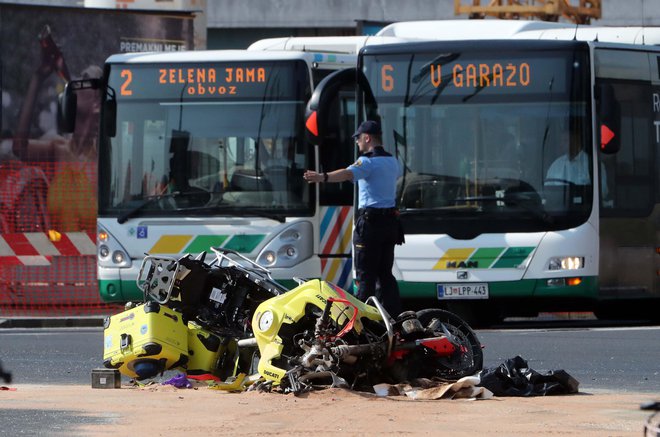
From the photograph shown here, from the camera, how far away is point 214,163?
18969mm

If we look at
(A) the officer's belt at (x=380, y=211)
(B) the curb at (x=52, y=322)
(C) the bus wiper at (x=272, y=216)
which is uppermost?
(A) the officer's belt at (x=380, y=211)

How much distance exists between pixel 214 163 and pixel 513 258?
3490 millimetres

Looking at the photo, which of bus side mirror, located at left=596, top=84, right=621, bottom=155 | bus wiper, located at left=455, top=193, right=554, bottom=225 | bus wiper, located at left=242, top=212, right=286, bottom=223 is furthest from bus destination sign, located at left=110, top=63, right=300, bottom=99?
bus side mirror, located at left=596, top=84, right=621, bottom=155

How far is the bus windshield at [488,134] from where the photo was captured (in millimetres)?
18016

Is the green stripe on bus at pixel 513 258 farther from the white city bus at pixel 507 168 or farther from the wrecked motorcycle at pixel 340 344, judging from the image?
the wrecked motorcycle at pixel 340 344

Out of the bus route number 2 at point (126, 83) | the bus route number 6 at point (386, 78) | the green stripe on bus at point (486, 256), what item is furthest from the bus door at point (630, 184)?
the bus route number 2 at point (126, 83)

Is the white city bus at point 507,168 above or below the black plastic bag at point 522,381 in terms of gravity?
above

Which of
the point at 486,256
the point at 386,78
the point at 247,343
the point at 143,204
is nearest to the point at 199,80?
the point at 143,204

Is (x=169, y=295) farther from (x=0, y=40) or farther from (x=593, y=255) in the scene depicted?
(x=0, y=40)

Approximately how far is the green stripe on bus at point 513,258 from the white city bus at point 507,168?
0.01m

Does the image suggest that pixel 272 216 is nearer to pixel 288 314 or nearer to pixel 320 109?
pixel 320 109

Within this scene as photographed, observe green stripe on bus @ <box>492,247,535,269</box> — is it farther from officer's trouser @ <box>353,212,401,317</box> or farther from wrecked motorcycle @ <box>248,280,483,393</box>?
wrecked motorcycle @ <box>248,280,483,393</box>

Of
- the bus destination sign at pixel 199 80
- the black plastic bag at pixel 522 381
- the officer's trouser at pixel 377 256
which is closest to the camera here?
the black plastic bag at pixel 522 381

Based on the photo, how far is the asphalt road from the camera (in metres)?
13.2
